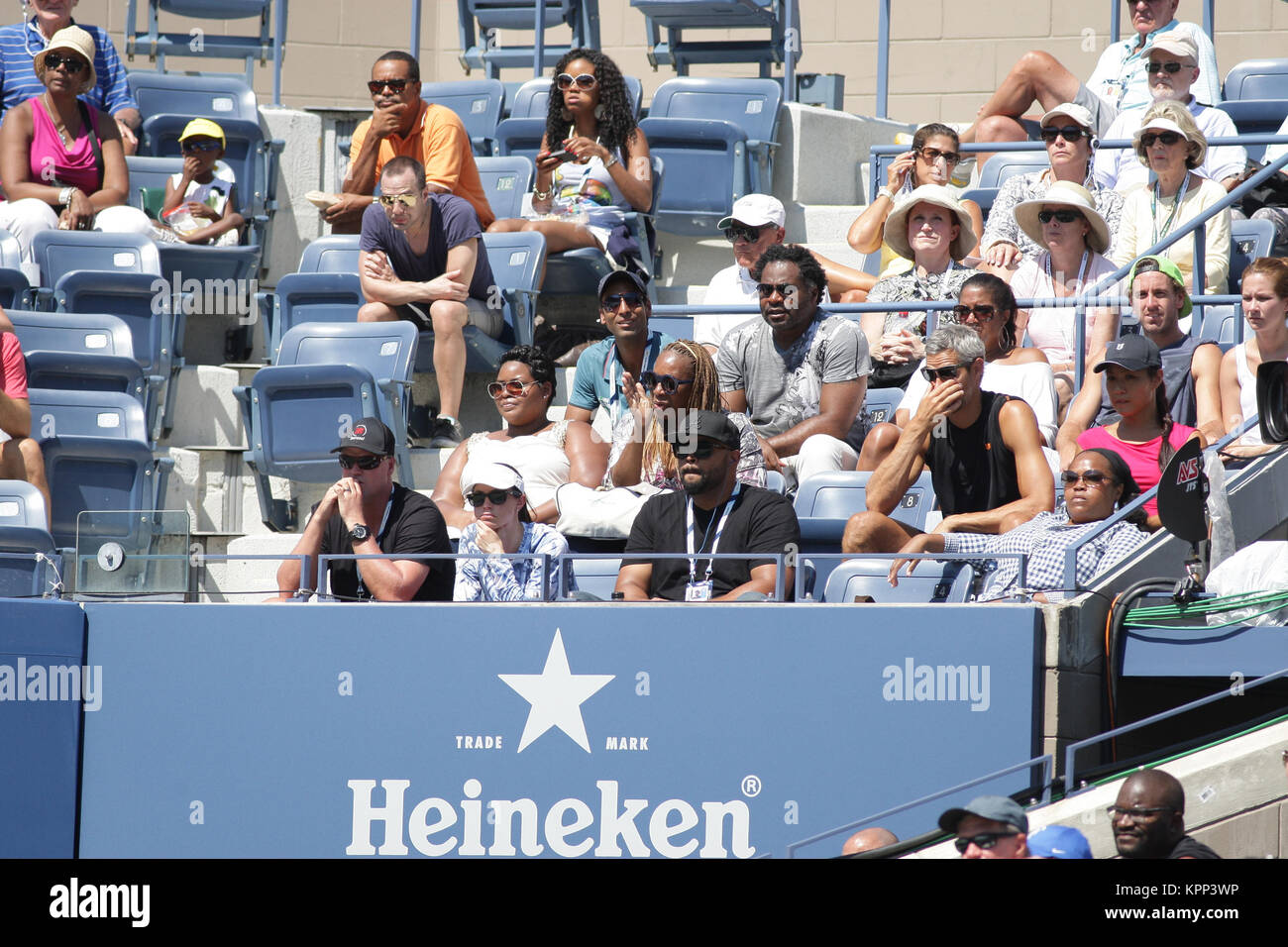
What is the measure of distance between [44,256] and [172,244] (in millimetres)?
576

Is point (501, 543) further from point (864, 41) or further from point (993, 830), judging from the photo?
point (864, 41)

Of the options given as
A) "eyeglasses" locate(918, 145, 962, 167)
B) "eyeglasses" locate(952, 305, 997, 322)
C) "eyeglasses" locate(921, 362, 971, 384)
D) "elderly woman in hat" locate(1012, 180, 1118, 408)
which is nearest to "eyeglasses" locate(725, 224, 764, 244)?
"eyeglasses" locate(918, 145, 962, 167)

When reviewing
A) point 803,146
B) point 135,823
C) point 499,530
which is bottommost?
point 135,823

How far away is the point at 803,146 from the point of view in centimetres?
977

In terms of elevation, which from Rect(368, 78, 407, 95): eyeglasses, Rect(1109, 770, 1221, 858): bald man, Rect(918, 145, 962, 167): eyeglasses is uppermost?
Rect(368, 78, 407, 95): eyeglasses

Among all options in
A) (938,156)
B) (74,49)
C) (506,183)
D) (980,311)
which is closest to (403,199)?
(506,183)

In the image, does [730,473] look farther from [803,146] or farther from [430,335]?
[803,146]

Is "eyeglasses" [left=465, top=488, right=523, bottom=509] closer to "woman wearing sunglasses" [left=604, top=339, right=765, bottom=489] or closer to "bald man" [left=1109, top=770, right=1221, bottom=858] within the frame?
"woman wearing sunglasses" [left=604, top=339, right=765, bottom=489]

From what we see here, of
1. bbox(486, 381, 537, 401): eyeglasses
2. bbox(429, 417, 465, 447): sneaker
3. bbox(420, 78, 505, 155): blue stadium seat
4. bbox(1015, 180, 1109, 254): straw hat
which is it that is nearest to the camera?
bbox(486, 381, 537, 401): eyeglasses

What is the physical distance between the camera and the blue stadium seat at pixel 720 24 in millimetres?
10242

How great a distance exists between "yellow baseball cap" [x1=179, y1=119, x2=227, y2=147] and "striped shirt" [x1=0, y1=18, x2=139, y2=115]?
2.19 feet

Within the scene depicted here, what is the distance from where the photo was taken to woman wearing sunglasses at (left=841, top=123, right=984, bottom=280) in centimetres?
833
